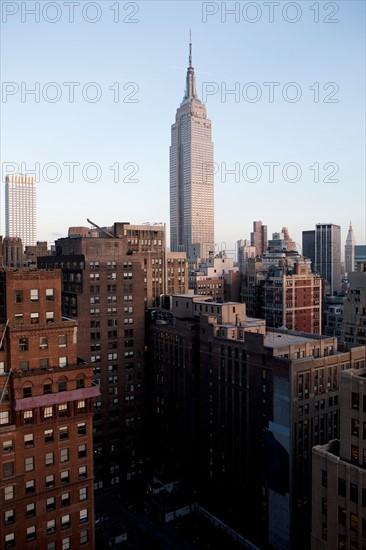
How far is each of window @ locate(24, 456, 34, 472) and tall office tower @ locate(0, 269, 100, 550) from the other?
0.31 ft

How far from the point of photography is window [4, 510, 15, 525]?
48594 mm

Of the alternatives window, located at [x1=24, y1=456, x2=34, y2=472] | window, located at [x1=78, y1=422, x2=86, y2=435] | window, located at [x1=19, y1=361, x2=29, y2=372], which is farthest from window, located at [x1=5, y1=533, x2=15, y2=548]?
window, located at [x1=19, y1=361, x2=29, y2=372]

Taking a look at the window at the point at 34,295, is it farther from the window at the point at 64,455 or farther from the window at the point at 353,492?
the window at the point at 353,492

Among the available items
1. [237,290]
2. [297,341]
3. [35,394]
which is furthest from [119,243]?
[237,290]

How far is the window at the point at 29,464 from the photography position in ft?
164

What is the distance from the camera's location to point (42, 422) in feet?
168

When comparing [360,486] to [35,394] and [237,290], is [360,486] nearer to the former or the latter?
[35,394]

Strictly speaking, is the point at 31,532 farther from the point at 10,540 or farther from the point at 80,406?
the point at 80,406

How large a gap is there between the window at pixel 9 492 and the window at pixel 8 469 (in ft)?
3.51

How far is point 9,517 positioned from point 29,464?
194 inches

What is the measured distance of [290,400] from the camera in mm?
69188

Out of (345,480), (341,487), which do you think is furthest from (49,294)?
(341,487)

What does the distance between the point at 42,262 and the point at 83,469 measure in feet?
226

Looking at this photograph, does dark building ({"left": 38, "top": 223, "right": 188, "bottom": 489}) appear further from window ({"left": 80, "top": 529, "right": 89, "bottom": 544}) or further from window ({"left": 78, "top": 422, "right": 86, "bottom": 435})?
window ({"left": 80, "top": 529, "right": 89, "bottom": 544})
